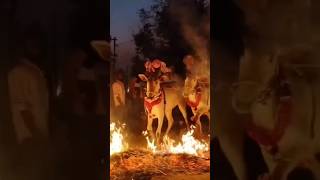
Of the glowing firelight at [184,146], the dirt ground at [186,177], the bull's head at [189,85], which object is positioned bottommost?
the dirt ground at [186,177]

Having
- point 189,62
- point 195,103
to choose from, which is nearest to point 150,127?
point 195,103

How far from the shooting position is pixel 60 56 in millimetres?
3979

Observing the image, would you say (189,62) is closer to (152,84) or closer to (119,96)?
(152,84)

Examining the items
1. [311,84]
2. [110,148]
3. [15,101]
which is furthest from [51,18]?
[311,84]

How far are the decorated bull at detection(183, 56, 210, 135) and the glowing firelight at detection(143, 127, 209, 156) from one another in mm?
102

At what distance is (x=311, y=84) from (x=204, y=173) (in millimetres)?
1055

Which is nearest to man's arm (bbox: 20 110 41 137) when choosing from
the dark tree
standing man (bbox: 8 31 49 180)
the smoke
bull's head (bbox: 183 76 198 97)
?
standing man (bbox: 8 31 49 180)

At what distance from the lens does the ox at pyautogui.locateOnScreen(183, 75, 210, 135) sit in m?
3.97

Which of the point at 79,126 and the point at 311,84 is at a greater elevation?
the point at 311,84

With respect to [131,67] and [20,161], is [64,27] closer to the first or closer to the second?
[131,67]

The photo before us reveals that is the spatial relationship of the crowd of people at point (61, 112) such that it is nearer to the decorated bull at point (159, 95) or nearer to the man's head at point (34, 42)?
the man's head at point (34, 42)

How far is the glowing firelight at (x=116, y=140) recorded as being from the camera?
13.3ft

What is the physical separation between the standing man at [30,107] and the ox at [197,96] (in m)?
1.09

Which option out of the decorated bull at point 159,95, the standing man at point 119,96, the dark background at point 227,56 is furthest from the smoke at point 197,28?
the standing man at point 119,96
